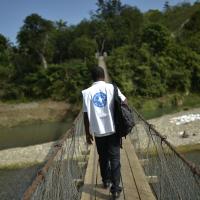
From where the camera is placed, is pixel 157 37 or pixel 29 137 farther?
pixel 157 37

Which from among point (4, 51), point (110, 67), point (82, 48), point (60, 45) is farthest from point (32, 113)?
point (4, 51)

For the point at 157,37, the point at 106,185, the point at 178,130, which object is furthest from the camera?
the point at 157,37

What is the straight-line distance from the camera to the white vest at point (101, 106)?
4.32m

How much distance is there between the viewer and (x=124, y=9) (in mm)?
52906

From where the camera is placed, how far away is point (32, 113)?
94.9 feet

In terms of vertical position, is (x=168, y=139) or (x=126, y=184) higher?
(x=126, y=184)

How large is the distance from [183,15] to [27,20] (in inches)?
967

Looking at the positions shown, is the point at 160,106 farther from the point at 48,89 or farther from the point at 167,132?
the point at 167,132

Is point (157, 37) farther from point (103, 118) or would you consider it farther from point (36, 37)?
point (103, 118)

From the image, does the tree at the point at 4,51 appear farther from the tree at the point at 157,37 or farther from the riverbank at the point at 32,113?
the tree at the point at 157,37

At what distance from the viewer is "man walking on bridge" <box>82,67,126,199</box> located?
4.33 meters

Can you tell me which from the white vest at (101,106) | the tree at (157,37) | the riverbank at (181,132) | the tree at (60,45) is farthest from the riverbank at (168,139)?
the tree at (60,45)

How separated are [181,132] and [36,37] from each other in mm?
23178

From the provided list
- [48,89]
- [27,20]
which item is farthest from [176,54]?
[27,20]
